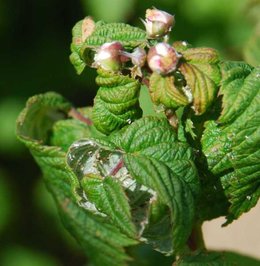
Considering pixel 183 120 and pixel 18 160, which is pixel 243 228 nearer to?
pixel 18 160

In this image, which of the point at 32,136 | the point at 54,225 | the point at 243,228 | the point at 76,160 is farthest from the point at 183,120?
the point at 54,225

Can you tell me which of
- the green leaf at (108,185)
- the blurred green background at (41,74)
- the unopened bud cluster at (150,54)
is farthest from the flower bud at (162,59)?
the blurred green background at (41,74)

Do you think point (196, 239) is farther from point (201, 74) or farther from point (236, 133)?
point (201, 74)

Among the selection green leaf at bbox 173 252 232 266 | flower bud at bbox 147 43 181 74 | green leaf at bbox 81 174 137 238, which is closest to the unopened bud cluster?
flower bud at bbox 147 43 181 74

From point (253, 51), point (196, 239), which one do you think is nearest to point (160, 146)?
point (196, 239)

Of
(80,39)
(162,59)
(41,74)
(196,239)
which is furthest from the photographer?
(41,74)
